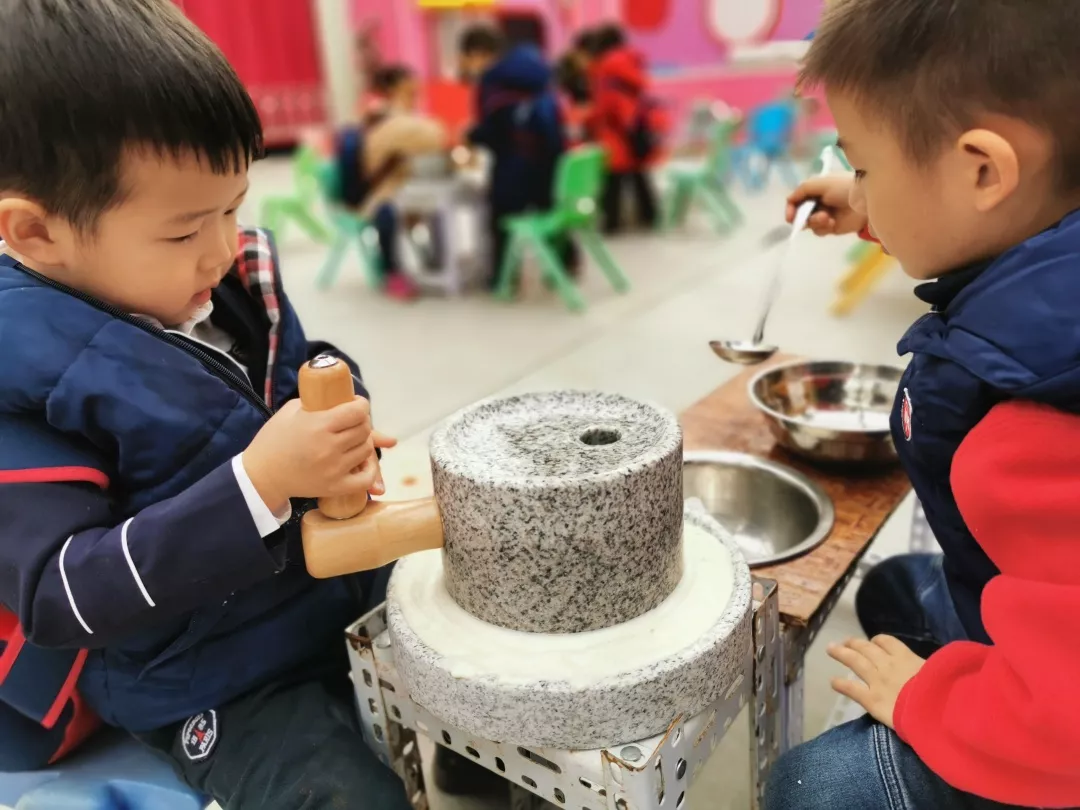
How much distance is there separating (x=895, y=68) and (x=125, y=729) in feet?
2.85

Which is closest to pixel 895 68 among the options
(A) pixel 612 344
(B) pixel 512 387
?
(B) pixel 512 387

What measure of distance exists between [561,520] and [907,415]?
32cm

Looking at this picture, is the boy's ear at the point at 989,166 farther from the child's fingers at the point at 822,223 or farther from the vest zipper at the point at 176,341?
the vest zipper at the point at 176,341

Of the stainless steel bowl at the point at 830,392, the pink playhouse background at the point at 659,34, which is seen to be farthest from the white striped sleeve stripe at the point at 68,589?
the pink playhouse background at the point at 659,34

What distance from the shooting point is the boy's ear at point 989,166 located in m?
0.58

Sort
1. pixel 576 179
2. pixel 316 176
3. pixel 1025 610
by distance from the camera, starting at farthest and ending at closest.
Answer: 1. pixel 316 176
2. pixel 576 179
3. pixel 1025 610

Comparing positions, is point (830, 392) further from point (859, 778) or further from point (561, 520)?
point (561, 520)

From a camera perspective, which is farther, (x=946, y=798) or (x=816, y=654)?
(x=816, y=654)

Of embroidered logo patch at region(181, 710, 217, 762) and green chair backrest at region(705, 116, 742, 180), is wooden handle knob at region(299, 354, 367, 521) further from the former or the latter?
green chair backrest at region(705, 116, 742, 180)

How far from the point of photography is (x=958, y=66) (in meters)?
0.58

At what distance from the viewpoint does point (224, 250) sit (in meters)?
0.73

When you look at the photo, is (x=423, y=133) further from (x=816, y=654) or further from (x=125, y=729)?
(x=125, y=729)

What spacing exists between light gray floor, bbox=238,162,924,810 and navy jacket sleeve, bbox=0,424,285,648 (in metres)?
0.97

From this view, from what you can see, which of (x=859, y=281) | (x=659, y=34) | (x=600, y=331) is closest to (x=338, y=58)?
(x=659, y=34)
